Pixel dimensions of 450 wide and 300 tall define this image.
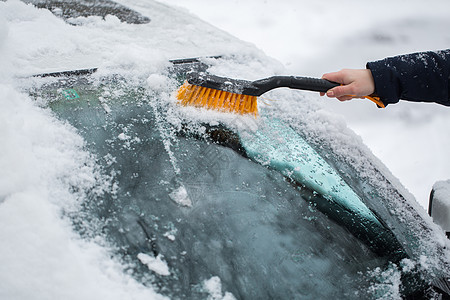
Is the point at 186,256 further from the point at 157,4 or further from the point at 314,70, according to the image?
the point at 314,70

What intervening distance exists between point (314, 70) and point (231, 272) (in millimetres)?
2983

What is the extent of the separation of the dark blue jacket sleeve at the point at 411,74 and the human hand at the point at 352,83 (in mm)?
27

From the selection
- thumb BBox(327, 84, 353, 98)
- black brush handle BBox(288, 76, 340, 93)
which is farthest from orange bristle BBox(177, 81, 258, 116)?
thumb BBox(327, 84, 353, 98)

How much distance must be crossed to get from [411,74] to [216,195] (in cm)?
106

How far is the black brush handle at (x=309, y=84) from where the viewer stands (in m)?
1.44

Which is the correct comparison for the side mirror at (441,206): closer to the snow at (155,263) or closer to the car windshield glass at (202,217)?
the car windshield glass at (202,217)

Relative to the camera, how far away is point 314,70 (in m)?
3.52

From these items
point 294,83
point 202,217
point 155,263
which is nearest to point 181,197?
point 202,217

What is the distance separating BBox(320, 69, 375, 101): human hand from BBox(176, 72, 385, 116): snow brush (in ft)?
0.11

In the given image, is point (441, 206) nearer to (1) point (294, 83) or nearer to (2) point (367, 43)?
(1) point (294, 83)

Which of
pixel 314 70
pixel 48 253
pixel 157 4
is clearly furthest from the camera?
pixel 314 70

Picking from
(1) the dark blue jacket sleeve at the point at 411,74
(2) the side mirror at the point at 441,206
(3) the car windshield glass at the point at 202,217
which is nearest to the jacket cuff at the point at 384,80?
(1) the dark blue jacket sleeve at the point at 411,74

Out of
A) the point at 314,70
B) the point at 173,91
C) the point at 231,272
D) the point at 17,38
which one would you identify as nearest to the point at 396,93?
the point at 173,91

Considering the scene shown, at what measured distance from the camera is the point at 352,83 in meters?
1.48
